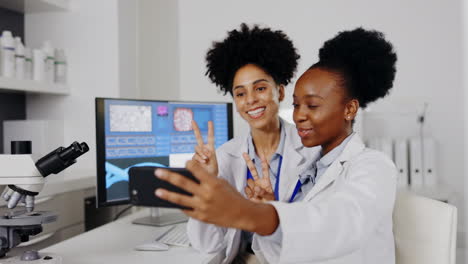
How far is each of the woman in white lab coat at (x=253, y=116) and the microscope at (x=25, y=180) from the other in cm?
42

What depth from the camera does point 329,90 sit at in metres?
0.98

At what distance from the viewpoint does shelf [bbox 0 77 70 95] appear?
6.51ft

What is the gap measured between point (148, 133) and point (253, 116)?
445mm

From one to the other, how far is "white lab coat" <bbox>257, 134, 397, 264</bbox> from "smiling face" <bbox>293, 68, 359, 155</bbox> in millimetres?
112

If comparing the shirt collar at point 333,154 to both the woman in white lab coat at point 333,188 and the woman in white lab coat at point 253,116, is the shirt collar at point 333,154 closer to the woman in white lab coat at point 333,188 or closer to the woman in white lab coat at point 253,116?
the woman in white lab coat at point 333,188

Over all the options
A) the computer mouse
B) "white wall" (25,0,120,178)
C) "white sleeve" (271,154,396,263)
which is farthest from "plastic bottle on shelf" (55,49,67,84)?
"white sleeve" (271,154,396,263)

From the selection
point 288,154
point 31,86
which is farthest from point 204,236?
point 31,86

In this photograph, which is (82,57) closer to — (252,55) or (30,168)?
(252,55)

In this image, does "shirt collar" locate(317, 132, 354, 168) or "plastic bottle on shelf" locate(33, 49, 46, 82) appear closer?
"shirt collar" locate(317, 132, 354, 168)

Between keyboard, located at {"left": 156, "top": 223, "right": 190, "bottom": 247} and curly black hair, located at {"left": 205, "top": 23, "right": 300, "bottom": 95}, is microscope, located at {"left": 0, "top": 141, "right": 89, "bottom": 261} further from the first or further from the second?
curly black hair, located at {"left": 205, "top": 23, "right": 300, "bottom": 95}

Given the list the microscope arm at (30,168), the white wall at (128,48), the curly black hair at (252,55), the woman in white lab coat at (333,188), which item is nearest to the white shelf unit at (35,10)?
the white wall at (128,48)

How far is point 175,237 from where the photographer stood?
1.42m

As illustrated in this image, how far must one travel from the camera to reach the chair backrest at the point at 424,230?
101cm

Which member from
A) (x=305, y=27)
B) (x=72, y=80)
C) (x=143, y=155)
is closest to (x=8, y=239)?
(x=143, y=155)
